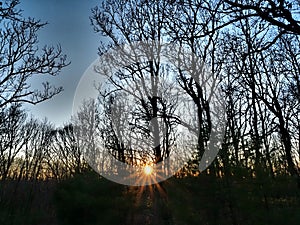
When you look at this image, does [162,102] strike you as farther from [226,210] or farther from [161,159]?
[226,210]

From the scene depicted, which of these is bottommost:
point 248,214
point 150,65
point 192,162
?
point 248,214

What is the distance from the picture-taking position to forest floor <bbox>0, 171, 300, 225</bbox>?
678cm

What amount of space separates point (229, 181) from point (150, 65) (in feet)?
23.9

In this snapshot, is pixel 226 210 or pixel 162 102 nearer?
pixel 226 210

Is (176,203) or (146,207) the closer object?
(176,203)

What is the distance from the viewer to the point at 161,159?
12.7 m

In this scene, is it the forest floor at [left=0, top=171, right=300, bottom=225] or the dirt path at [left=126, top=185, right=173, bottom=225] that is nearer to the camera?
the forest floor at [left=0, top=171, right=300, bottom=225]

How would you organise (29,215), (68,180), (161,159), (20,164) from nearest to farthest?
(68,180) < (161,159) < (29,215) < (20,164)

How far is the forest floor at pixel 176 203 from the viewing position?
22.2 ft

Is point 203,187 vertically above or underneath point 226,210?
above

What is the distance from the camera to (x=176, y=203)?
755cm

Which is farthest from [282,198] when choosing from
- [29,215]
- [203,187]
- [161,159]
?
[29,215]

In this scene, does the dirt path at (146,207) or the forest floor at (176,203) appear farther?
the dirt path at (146,207)

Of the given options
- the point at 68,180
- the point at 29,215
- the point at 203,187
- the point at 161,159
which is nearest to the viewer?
the point at 203,187
